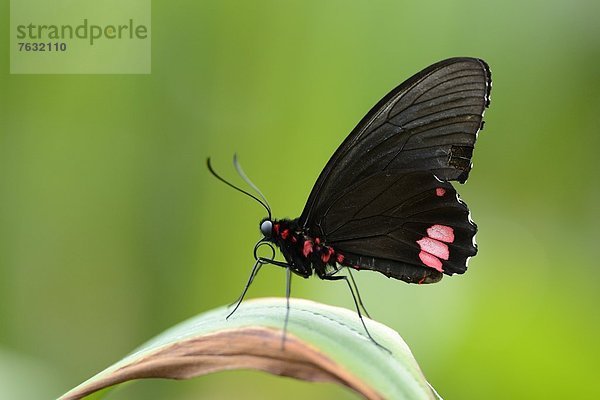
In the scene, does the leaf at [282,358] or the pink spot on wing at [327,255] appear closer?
the leaf at [282,358]

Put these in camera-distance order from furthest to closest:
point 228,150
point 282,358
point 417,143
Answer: point 228,150 < point 417,143 < point 282,358

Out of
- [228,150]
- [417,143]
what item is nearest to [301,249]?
[417,143]

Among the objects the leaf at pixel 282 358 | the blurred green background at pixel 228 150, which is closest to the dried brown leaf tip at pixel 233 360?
the leaf at pixel 282 358

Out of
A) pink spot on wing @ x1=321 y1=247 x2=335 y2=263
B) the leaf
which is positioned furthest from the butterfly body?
the leaf

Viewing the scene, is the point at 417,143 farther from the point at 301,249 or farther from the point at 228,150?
the point at 228,150

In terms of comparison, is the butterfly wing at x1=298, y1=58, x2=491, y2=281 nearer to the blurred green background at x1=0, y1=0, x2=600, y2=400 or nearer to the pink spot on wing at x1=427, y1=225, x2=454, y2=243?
the pink spot on wing at x1=427, y1=225, x2=454, y2=243

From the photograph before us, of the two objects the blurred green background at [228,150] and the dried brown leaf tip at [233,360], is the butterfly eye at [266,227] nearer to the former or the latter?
the dried brown leaf tip at [233,360]

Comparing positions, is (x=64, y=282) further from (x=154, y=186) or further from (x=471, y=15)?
(x=471, y=15)

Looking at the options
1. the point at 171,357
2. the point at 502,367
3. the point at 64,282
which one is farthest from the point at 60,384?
the point at 171,357
